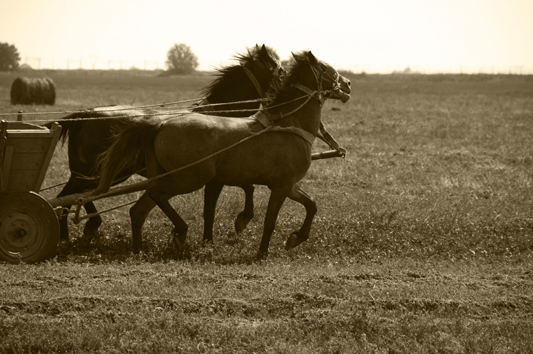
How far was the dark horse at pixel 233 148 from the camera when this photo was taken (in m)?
9.48

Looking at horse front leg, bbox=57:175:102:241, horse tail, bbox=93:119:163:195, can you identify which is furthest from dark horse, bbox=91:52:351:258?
horse front leg, bbox=57:175:102:241

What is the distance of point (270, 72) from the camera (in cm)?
1106

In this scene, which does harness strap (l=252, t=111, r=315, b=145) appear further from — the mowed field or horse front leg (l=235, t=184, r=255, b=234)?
the mowed field

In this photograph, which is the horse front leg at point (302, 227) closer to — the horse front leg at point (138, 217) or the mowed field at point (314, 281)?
the mowed field at point (314, 281)

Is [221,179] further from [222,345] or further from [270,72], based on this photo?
[222,345]

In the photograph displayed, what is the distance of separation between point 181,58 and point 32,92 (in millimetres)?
81085

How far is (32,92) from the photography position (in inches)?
1378

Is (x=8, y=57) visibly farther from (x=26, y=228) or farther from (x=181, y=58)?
(x=26, y=228)

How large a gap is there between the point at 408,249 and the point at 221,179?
8.77 feet

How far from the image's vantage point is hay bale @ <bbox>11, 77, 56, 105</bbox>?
34844 millimetres

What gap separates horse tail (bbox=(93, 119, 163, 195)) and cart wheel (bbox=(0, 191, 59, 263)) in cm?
91

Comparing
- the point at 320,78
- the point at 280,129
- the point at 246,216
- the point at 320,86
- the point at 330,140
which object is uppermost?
the point at 320,78

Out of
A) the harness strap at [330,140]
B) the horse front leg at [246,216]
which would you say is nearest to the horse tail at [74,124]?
the horse front leg at [246,216]

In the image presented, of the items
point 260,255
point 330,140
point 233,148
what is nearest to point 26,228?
point 233,148
